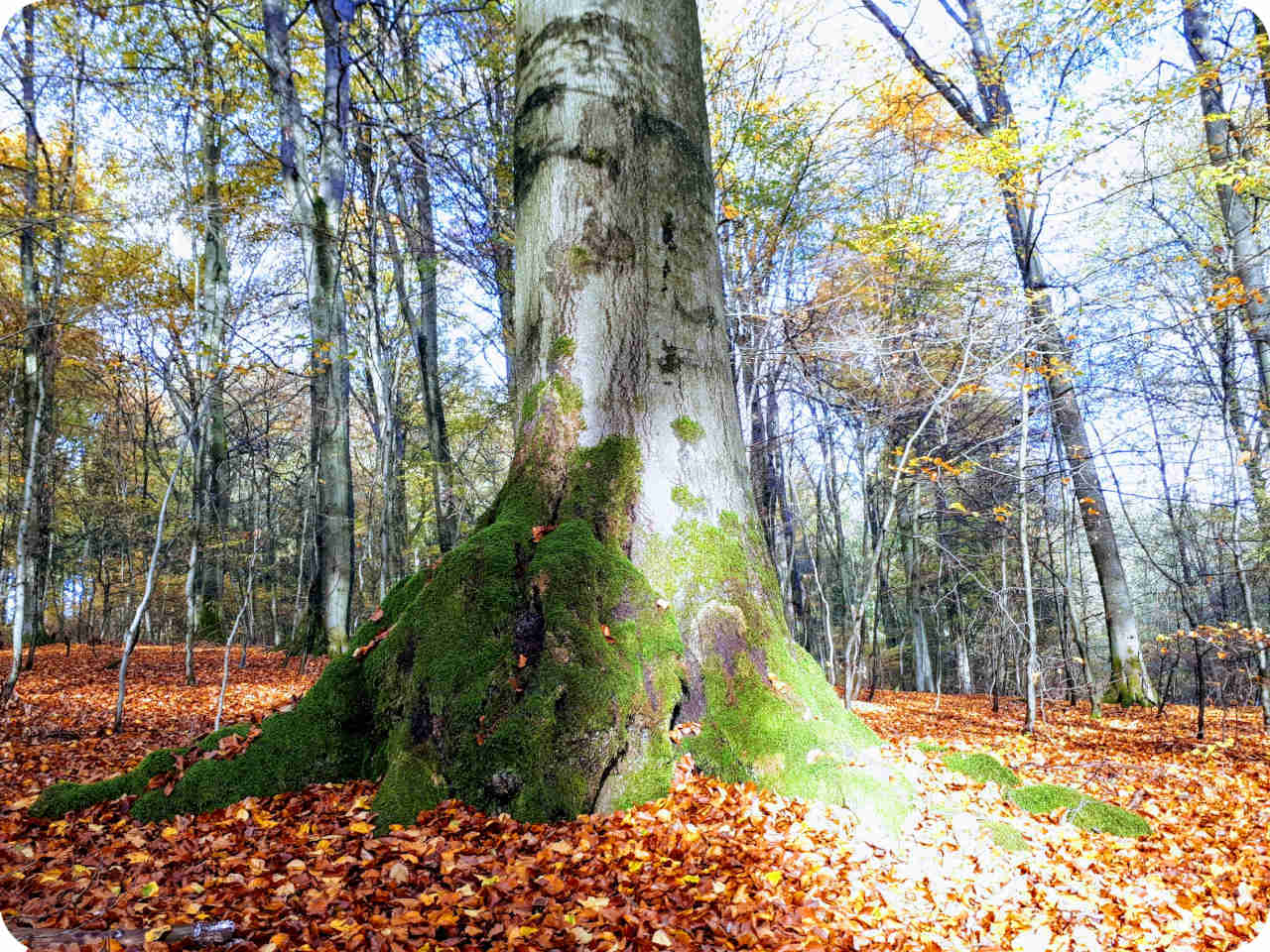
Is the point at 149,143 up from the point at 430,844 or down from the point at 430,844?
up

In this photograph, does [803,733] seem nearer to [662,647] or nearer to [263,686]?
[662,647]

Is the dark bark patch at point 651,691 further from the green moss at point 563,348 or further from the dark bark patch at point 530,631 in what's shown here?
the green moss at point 563,348

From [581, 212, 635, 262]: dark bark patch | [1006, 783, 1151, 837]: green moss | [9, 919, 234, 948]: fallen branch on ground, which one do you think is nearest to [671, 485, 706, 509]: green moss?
[581, 212, 635, 262]: dark bark patch

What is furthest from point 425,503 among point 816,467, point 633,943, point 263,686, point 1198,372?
point 1198,372

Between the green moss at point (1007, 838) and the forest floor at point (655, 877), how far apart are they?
0.01 metres

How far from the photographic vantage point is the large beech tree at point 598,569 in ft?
9.14

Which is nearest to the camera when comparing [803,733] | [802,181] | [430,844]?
[430,844]

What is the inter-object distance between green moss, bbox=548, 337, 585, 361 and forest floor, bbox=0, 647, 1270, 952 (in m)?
2.30

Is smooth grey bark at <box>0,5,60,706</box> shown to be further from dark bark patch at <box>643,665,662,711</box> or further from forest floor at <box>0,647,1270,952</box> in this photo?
dark bark patch at <box>643,665,662,711</box>

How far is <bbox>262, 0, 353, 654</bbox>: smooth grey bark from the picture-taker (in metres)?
7.30

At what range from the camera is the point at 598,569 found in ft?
10.1

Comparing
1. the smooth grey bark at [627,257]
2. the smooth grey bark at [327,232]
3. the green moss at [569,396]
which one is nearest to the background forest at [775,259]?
the smooth grey bark at [327,232]

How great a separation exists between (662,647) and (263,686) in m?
9.13

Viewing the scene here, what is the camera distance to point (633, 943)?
200 centimetres
